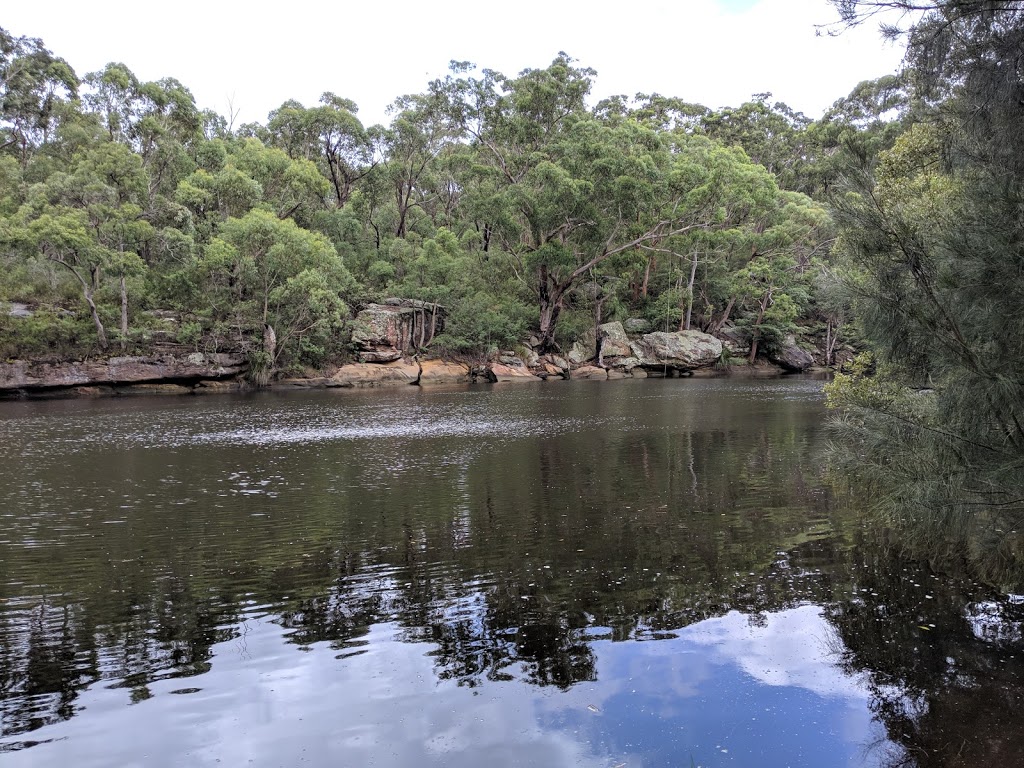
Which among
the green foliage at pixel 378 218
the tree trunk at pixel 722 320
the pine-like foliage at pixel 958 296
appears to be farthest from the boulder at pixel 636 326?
the pine-like foliage at pixel 958 296

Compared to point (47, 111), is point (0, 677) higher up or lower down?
lower down

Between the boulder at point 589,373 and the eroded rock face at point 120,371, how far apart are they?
20817 millimetres

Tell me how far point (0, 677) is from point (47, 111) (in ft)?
168

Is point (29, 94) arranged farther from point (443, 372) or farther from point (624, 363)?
point (624, 363)

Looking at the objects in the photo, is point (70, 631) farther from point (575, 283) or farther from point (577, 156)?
point (575, 283)

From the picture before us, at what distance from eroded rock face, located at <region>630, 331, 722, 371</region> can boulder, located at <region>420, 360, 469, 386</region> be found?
12.5 m

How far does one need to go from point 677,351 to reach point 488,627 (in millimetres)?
43043

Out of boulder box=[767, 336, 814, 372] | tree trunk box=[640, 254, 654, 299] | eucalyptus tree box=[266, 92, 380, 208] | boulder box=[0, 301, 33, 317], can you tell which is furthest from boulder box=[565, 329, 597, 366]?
boulder box=[0, 301, 33, 317]

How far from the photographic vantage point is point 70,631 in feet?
21.8

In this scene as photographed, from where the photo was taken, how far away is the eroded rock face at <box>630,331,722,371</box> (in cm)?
4775

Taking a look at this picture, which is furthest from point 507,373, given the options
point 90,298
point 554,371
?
point 90,298

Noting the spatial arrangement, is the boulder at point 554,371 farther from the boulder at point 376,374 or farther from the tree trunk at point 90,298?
the tree trunk at point 90,298

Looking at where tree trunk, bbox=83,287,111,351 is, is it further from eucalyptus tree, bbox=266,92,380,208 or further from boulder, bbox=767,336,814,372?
boulder, bbox=767,336,814,372

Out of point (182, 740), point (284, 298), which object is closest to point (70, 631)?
point (182, 740)
